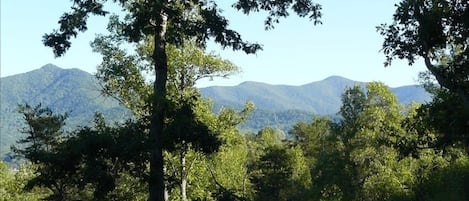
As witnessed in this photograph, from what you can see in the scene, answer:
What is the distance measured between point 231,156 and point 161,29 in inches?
2102

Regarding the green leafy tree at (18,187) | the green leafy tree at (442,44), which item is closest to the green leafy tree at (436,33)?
the green leafy tree at (442,44)

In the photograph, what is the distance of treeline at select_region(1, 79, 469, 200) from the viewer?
582 inches

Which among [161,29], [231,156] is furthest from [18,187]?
[161,29]

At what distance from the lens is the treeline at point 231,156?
14.8 m

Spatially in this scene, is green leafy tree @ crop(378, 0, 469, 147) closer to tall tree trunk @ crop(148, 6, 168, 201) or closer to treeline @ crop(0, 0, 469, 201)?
treeline @ crop(0, 0, 469, 201)

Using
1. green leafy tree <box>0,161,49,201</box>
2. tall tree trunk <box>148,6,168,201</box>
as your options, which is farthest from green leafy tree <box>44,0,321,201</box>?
green leafy tree <box>0,161,49,201</box>

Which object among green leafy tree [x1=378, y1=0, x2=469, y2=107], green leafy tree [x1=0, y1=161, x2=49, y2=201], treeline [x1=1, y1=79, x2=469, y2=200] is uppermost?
green leafy tree [x1=378, y1=0, x2=469, y2=107]

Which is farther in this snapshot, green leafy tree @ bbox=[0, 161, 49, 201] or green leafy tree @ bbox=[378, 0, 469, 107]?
green leafy tree @ bbox=[0, 161, 49, 201]

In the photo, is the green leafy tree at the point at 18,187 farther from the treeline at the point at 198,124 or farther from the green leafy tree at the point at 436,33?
the green leafy tree at the point at 436,33

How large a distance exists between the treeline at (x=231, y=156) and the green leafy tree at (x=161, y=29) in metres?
0.48

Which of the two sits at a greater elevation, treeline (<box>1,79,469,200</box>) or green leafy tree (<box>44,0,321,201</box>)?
green leafy tree (<box>44,0,321,201</box>)

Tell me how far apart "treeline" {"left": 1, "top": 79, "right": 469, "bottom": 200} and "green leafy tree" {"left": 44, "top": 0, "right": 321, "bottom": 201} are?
1.56 ft

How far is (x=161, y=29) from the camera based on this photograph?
15664 mm

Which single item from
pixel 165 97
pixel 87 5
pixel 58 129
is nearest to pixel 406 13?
pixel 165 97
